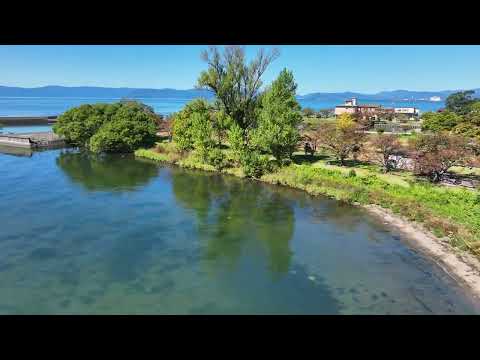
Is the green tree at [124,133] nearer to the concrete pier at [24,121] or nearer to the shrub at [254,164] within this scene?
the shrub at [254,164]

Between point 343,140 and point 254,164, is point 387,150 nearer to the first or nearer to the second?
point 343,140

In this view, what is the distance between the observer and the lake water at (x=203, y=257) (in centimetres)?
1053

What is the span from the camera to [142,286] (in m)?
11.3

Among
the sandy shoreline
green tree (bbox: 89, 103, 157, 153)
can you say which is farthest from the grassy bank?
green tree (bbox: 89, 103, 157, 153)

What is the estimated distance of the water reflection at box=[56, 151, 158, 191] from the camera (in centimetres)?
2362

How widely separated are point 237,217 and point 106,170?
14.6 m

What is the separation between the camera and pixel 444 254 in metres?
13.0

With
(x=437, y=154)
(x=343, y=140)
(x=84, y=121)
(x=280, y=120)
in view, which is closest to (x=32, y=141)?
(x=84, y=121)

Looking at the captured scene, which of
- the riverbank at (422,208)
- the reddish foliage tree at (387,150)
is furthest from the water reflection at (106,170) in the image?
the reddish foliage tree at (387,150)

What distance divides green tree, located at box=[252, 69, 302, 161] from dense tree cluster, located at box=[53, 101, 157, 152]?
13602 millimetres

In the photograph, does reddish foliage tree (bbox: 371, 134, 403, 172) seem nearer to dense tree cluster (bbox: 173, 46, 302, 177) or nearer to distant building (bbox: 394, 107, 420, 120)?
dense tree cluster (bbox: 173, 46, 302, 177)
